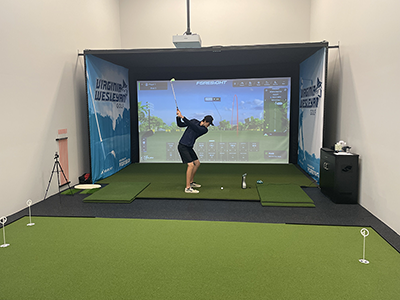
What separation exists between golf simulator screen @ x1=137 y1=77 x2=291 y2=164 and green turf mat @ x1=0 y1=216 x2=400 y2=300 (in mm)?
4493

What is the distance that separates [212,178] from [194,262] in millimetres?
3566

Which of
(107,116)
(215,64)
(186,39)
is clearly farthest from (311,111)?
(107,116)

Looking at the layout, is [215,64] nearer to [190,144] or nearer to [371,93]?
[190,144]

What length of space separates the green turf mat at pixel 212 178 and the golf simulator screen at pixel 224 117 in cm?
44

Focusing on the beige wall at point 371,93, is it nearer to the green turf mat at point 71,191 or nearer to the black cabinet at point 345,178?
the black cabinet at point 345,178

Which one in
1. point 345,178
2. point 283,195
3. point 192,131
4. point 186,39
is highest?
point 186,39

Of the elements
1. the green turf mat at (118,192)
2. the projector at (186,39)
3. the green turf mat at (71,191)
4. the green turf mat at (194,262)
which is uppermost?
the projector at (186,39)

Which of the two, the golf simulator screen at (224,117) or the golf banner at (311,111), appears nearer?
the golf banner at (311,111)

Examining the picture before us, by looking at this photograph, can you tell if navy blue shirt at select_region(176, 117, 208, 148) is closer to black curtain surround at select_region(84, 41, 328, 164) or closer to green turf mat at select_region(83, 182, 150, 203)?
green turf mat at select_region(83, 182, 150, 203)

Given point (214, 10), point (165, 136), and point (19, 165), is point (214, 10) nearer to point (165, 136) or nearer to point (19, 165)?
point (165, 136)

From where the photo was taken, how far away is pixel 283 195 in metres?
4.87

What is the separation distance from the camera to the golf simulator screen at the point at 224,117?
25.9 feet

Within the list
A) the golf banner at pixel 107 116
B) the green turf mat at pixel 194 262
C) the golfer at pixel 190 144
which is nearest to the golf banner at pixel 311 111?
the golfer at pixel 190 144

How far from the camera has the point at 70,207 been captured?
451cm
